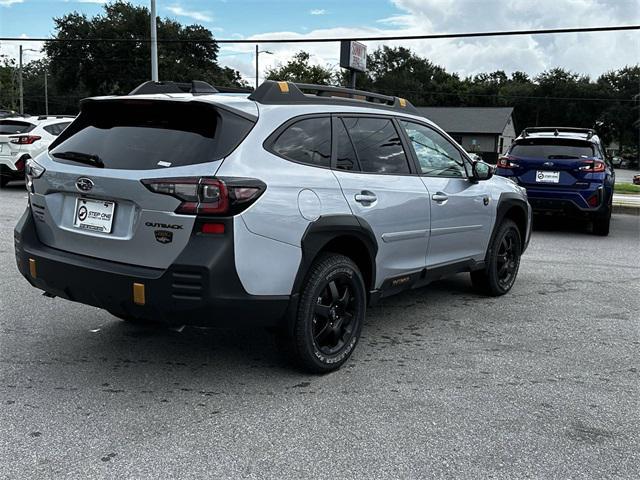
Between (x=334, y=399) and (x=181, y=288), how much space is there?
1.07 meters

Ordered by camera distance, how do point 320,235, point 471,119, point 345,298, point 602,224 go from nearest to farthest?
point 320,235 < point 345,298 < point 602,224 < point 471,119

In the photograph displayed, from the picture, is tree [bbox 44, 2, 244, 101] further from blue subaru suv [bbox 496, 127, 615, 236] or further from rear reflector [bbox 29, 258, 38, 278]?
rear reflector [bbox 29, 258, 38, 278]

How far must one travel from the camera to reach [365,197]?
13.7ft

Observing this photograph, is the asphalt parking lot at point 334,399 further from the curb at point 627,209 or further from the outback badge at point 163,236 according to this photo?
the curb at point 627,209

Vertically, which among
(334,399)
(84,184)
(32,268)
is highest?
(84,184)

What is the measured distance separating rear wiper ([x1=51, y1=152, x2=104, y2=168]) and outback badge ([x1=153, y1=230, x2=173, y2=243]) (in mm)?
609

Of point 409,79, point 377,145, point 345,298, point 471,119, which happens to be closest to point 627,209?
point 377,145

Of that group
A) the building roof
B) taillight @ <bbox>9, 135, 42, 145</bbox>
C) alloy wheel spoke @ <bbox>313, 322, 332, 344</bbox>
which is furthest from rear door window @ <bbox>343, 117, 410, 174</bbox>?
the building roof

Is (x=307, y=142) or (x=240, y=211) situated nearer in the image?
(x=240, y=211)

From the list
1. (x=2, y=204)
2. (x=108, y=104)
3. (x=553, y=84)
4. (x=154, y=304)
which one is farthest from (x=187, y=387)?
(x=553, y=84)

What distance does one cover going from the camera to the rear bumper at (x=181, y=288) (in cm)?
333

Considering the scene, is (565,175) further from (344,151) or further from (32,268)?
(32,268)

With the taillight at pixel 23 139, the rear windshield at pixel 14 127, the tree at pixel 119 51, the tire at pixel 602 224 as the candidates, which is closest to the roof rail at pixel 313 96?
the tire at pixel 602 224

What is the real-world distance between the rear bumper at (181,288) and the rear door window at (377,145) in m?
1.28
